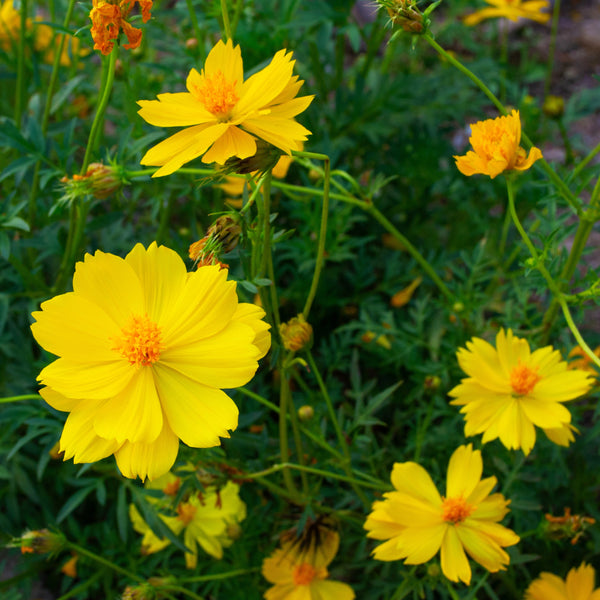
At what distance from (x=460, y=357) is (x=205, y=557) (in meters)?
0.62

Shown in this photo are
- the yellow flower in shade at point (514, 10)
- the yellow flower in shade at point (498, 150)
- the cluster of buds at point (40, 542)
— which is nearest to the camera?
the yellow flower in shade at point (498, 150)

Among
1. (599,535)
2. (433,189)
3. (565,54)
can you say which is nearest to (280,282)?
(433,189)

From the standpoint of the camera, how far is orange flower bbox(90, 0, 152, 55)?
828mm

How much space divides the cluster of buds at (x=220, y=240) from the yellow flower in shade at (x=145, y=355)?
0.08ft

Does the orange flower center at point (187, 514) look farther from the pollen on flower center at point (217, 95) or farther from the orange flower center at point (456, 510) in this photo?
the pollen on flower center at point (217, 95)

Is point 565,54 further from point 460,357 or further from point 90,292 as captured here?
point 90,292

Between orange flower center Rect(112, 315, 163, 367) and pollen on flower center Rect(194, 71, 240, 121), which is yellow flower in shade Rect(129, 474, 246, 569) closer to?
orange flower center Rect(112, 315, 163, 367)

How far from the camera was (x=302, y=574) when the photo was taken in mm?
1114

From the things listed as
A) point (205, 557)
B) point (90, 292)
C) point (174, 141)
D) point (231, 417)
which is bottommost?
point (205, 557)

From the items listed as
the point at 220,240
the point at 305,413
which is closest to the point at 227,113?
the point at 220,240

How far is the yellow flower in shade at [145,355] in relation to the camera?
0.74 metres

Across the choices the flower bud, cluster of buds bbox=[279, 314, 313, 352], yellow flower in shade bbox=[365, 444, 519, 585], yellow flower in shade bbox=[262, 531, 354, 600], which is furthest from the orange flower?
yellow flower in shade bbox=[262, 531, 354, 600]

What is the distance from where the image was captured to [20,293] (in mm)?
1249

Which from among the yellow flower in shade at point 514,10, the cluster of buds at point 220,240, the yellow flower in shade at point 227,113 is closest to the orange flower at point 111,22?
the yellow flower in shade at point 227,113
